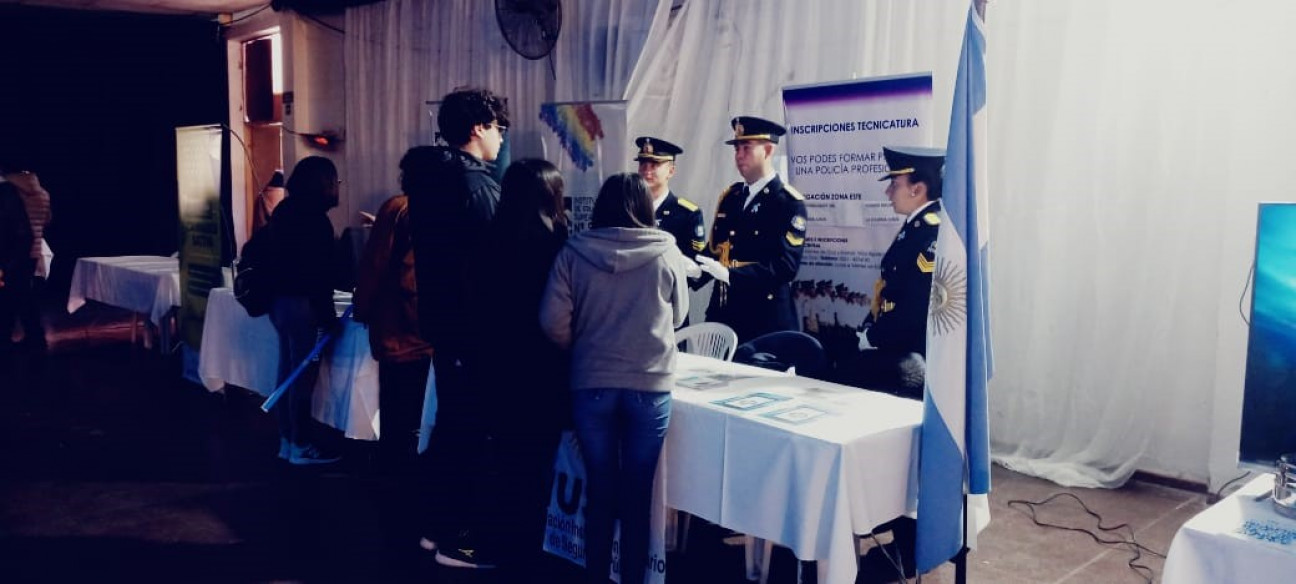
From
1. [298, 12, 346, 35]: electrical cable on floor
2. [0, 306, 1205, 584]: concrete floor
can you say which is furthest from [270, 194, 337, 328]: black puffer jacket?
[298, 12, 346, 35]: electrical cable on floor

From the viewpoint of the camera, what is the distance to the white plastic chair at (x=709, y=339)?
3564 millimetres

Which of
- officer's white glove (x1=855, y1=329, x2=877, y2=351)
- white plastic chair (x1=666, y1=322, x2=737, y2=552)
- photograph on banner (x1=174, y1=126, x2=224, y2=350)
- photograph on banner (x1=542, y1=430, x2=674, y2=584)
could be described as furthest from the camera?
photograph on banner (x1=174, y1=126, x2=224, y2=350)

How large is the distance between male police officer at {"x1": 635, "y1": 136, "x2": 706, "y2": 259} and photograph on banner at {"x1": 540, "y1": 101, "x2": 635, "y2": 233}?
0.46 m

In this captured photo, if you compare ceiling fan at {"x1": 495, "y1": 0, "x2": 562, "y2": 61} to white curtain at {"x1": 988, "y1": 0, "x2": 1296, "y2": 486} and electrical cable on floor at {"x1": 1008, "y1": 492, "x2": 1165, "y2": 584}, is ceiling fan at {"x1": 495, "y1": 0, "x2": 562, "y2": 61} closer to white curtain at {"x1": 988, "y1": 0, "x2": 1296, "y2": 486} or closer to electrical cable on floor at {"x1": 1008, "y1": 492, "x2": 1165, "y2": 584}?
white curtain at {"x1": 988, "y1": 0, "x2": 1296, "y2": 486}

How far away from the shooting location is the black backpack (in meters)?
3.92

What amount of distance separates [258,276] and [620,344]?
2312 mm

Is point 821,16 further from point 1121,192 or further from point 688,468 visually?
point 688,468

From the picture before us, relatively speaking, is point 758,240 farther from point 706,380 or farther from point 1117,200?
point 1117,200

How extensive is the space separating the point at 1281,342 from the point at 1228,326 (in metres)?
2.20

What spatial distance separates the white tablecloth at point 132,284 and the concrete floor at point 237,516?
1.07 meters

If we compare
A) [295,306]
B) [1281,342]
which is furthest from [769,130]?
[1281,342]

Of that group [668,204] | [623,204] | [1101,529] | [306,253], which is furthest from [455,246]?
[1101,529]

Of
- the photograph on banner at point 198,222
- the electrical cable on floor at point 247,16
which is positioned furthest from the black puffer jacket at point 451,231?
the electrical cable on floor at point 247,16

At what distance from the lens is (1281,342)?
1.75 meters
